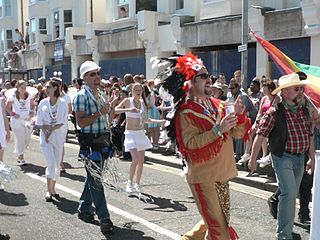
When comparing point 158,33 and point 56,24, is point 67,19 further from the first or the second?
point 158,33

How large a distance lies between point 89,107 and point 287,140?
2.38 meters

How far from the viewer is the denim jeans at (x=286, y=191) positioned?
5.49 meters

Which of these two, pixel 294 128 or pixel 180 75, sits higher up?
pixel 180 75

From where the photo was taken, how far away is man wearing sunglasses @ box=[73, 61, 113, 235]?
6188 mm

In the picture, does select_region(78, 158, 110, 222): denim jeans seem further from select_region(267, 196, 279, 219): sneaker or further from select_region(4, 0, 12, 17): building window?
select_region(4, 0, 12, 17): building window

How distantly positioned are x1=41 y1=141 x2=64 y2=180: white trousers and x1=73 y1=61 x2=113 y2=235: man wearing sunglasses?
5.70 ft

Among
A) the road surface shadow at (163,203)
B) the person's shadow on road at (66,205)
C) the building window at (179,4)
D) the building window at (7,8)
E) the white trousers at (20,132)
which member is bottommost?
the road surface shadow at (163,203)

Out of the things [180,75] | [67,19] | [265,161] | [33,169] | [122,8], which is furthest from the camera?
[67,19]

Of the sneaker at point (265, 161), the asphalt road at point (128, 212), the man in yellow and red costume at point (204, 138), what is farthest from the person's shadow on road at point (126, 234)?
the sneaker at point (265, 161)

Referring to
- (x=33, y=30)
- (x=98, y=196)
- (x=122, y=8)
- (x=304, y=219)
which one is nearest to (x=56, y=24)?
(x=33, y=30)

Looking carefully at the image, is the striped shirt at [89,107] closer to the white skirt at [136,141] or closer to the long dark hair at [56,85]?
the white skirt at [136,141]

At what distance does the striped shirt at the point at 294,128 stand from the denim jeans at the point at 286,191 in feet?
0.36

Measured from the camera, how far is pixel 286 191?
5.49m

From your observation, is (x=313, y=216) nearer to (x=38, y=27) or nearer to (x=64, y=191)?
(x=64, y=191)
